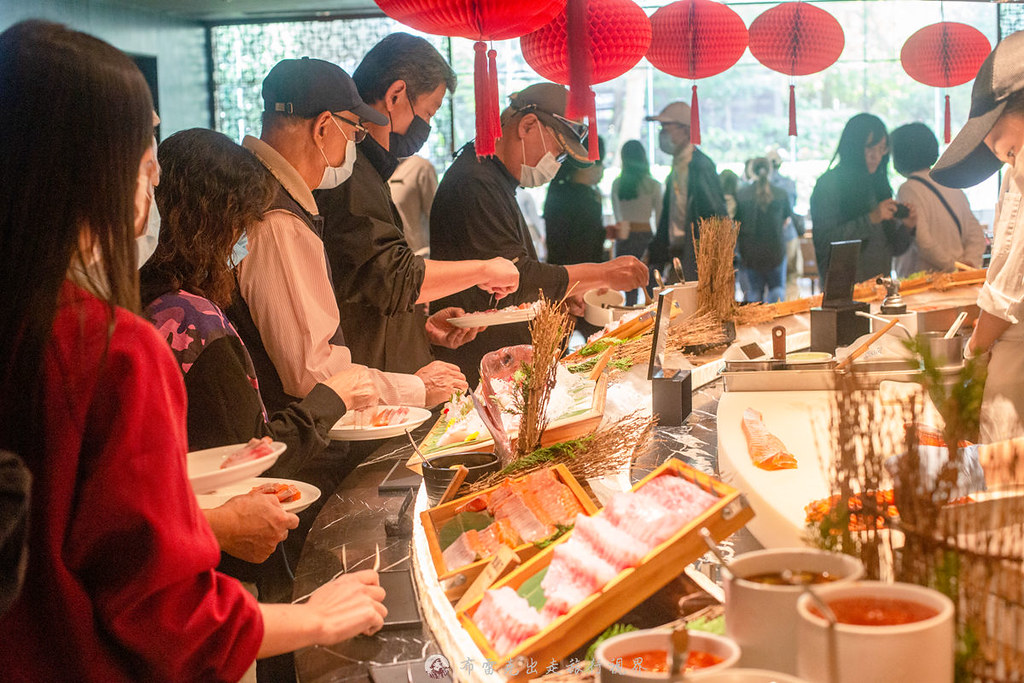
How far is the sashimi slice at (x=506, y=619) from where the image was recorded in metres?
1.26

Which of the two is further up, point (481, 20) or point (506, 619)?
point (481, 20)

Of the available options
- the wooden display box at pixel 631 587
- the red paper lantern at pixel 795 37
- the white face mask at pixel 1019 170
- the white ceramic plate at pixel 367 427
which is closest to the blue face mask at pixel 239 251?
the white ceramic plate at pixel 367 427

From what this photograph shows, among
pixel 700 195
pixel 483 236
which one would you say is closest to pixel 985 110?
pixel 483 236

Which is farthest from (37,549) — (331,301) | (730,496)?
(331,301)

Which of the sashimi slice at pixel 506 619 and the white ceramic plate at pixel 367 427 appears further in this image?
the white ceramic plate at pixel 367 427

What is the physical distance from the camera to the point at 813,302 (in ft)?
16.1

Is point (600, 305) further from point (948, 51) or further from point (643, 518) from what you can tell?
point (948, 51)

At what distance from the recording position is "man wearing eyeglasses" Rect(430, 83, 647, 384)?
4.09 m

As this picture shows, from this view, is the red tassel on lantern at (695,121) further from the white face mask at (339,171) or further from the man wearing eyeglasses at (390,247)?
the white face mask at (339,171)

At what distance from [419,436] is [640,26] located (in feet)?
7.25

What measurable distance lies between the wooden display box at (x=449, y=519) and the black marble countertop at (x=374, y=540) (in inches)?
4.1

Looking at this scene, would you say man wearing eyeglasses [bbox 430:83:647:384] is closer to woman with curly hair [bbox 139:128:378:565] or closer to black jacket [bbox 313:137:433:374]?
black jacket [bbox 313:137:433:374]

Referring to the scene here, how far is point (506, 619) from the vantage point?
4.22 ft

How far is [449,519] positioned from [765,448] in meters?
0.75
